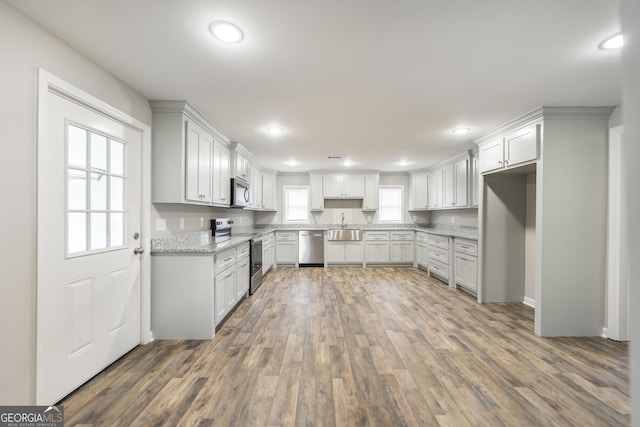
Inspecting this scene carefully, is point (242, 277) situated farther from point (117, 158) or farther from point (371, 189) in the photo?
point (371, 189)

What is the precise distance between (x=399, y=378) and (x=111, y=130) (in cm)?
308

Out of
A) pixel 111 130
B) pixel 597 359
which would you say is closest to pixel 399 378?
pixel 597 359

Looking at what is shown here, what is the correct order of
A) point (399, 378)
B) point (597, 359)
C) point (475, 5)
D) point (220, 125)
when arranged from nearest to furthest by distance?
point (475, 5), point (399, 378), point (597, 359), point (220, 125)

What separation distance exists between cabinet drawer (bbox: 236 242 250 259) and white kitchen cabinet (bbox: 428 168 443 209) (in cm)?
406

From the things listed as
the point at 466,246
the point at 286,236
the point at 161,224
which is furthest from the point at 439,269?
the point at 161,224

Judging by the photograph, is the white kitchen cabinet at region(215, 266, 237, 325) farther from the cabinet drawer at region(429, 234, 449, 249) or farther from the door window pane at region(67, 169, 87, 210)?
the cabinet drawer at region(429, 234, 449, 249)

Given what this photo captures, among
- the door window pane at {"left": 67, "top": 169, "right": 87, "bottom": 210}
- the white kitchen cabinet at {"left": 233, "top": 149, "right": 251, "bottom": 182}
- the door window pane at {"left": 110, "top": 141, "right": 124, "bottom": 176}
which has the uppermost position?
the white kitchen cabinet at {"left": 233, "top": 149, "right": 251, "bottom": 182}

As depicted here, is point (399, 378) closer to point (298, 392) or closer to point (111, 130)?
point (298, 392)

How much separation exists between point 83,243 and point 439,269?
5326 millimetres

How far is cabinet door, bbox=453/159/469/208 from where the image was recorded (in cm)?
490

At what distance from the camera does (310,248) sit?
660cm

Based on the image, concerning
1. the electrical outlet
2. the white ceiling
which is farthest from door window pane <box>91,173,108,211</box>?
the white ceiling

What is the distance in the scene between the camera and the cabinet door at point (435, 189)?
5906mm

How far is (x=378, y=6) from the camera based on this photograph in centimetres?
152
